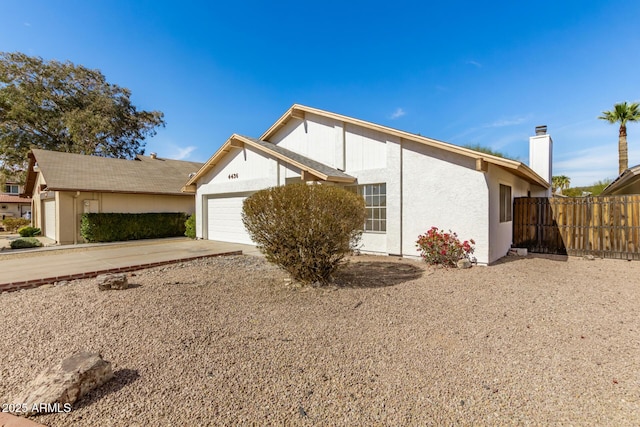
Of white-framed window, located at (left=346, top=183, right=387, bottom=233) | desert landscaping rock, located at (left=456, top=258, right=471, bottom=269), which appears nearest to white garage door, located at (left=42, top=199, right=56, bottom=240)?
white-framed window, located at (left=346, top=183, right=387, bottom=233)

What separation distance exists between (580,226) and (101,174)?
22343 mm

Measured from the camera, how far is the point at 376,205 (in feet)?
33.7

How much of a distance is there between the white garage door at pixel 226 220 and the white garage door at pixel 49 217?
7958 mm

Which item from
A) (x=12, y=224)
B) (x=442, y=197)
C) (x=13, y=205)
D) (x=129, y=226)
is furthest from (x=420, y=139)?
(x=13, y=205)

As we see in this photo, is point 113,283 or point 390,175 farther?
point 390,175

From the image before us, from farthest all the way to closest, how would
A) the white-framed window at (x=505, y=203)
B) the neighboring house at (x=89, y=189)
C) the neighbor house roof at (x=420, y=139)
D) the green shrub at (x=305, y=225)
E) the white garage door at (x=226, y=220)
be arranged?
the neighboring house at (x=89, y=189), the white garage door at (x=226, y=220), the white-framed window at (x=505, y=203), the neighbor house roof at (x=420, y=139), the green shrub at (x=305, y=225)

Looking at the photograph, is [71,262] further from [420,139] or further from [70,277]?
[420,139]

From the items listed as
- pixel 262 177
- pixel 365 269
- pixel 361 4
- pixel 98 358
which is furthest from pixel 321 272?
pixel 361 4

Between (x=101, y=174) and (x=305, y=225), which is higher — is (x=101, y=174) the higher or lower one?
the higher one

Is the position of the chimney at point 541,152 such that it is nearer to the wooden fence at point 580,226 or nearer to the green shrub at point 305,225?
the wooden fence at point 580,226

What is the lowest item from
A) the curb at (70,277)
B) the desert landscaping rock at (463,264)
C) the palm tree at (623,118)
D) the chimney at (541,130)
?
the curb at (70,277)

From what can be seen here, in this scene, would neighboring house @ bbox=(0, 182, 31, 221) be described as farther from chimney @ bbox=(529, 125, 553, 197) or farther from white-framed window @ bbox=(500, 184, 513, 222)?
chimney @ bbox=(529, 125, 553, 197)

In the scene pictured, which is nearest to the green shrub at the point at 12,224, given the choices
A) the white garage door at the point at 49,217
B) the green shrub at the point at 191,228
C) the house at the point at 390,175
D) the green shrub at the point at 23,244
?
the white garage door at the point at 49,217

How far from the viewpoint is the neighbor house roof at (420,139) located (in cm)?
775
